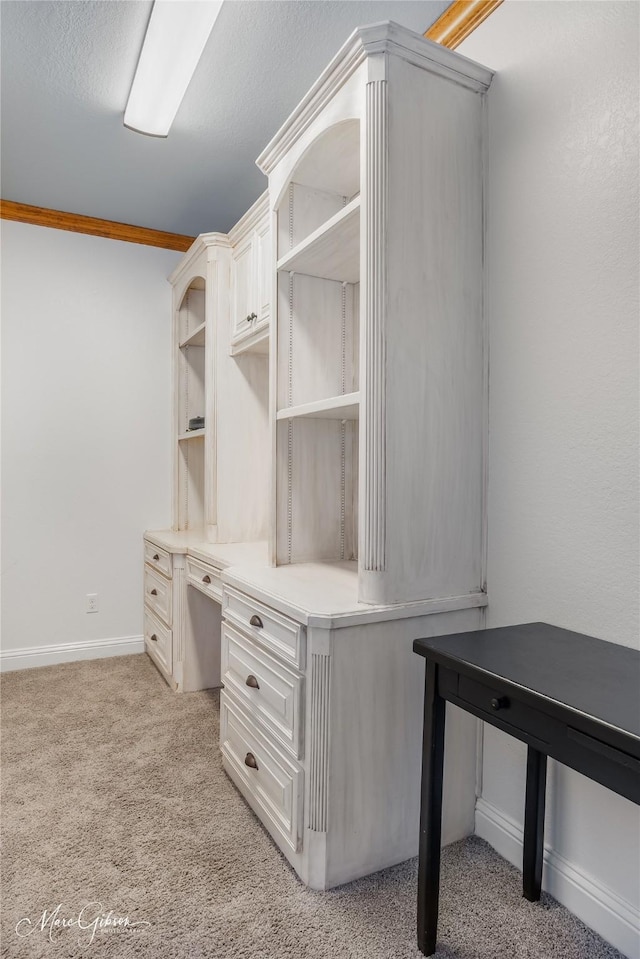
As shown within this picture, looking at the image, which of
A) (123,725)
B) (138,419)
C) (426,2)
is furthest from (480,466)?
(138,419)

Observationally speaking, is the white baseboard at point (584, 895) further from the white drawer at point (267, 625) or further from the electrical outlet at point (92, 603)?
the electrical outlet at point (92, 603)

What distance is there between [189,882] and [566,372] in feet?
5.81

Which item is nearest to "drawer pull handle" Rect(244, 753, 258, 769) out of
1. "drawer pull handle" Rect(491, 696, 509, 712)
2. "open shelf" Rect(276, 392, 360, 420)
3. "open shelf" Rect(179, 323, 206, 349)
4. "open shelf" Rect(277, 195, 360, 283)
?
"drawer pull handle" Rect(491, 696, 509, 712)

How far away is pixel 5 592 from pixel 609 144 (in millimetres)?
3585

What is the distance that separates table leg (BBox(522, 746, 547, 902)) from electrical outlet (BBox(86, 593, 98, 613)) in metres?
2.86

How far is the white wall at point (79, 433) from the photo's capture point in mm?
3381

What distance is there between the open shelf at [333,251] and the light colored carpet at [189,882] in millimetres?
1956

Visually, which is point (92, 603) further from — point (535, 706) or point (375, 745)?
point (535, 706)

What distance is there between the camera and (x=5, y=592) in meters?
3.37

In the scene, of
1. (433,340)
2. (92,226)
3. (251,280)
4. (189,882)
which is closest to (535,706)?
(433,340)

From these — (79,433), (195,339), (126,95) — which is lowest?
(79,433)

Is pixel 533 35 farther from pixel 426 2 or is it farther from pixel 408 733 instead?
pixel 408 733

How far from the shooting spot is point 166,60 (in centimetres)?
210

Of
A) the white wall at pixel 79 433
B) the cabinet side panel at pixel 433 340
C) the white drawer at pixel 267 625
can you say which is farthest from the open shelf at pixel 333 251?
the white wall at pixel 79 433
